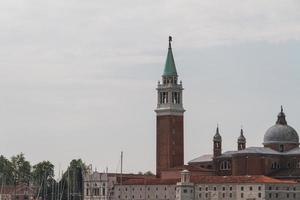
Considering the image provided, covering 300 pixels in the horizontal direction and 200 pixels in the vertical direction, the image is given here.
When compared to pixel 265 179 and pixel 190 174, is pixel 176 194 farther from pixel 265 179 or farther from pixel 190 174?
pixel 265 179

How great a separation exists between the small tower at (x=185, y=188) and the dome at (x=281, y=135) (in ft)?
32.0

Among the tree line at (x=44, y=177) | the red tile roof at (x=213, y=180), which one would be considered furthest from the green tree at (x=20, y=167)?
the red tile roof at (x=213, y=180)

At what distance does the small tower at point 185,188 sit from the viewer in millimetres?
82438

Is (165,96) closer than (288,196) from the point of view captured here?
No

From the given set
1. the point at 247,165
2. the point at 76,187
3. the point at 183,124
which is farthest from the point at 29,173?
the point at 247,165

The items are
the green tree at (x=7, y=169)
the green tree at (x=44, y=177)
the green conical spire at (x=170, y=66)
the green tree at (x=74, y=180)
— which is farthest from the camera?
the green tree at (x=7, y=169)

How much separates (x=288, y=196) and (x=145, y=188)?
47.6 feet

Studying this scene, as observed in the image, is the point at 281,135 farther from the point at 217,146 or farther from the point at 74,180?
the point at 74,180

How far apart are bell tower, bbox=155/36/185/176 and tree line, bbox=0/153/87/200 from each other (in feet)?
48.1

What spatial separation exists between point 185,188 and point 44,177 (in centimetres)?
3264

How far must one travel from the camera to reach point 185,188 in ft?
271

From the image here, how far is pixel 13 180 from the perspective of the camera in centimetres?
11912

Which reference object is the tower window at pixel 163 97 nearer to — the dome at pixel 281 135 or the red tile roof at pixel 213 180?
the red tile roof at pixel 213 180

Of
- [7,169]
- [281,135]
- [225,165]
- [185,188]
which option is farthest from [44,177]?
[281,135]
